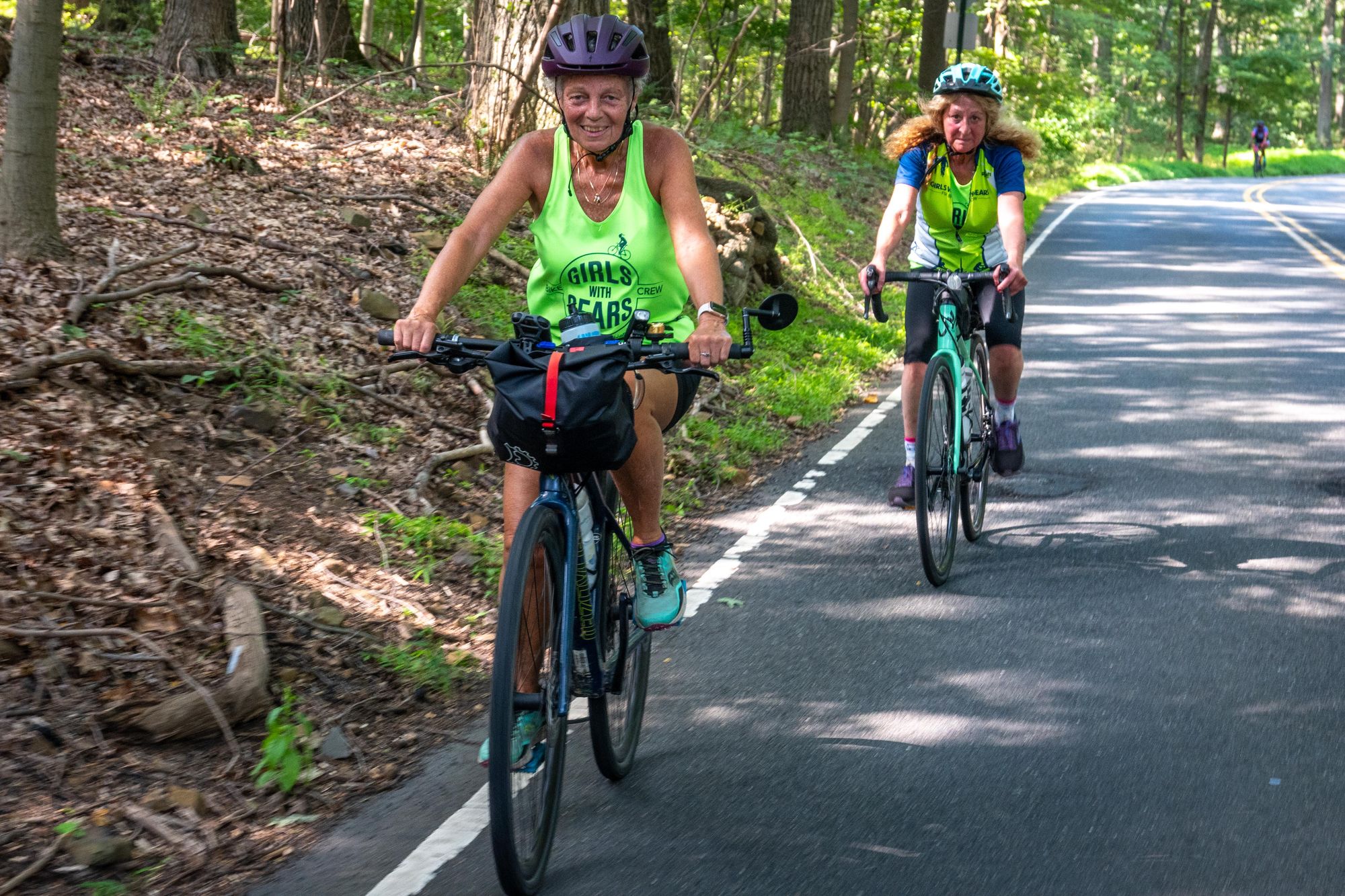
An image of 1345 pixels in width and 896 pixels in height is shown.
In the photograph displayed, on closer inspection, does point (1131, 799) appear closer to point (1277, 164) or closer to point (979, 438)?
point (979, 438)

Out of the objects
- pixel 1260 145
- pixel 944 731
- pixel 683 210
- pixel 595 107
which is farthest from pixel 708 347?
pixel 1260 145

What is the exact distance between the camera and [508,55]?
12305 mm

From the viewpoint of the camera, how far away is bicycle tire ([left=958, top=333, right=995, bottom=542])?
6820 millimetres

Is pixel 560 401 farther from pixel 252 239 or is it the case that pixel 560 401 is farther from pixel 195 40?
pixel 195 40

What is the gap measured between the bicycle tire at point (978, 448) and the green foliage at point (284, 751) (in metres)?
3.47

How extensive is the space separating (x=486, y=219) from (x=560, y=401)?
0.99m

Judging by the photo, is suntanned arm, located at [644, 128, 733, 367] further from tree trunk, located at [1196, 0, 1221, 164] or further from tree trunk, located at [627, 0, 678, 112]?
tree trunk, located at [1196, 0, 1221, 164]

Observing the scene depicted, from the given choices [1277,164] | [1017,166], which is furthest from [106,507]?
[1277,164]

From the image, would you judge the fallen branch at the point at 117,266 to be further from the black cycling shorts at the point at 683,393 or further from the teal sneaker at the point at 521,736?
the teal sneaker at the point at 521,736

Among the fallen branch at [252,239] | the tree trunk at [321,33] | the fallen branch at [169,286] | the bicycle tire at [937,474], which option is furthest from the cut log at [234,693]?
the tree trunk at [321,33]

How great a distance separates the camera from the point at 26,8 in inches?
277

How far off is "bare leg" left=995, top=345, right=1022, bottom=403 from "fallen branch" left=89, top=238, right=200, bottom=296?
184 inches

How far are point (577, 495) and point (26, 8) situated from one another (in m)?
5.05

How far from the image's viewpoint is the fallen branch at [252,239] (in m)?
8.91
